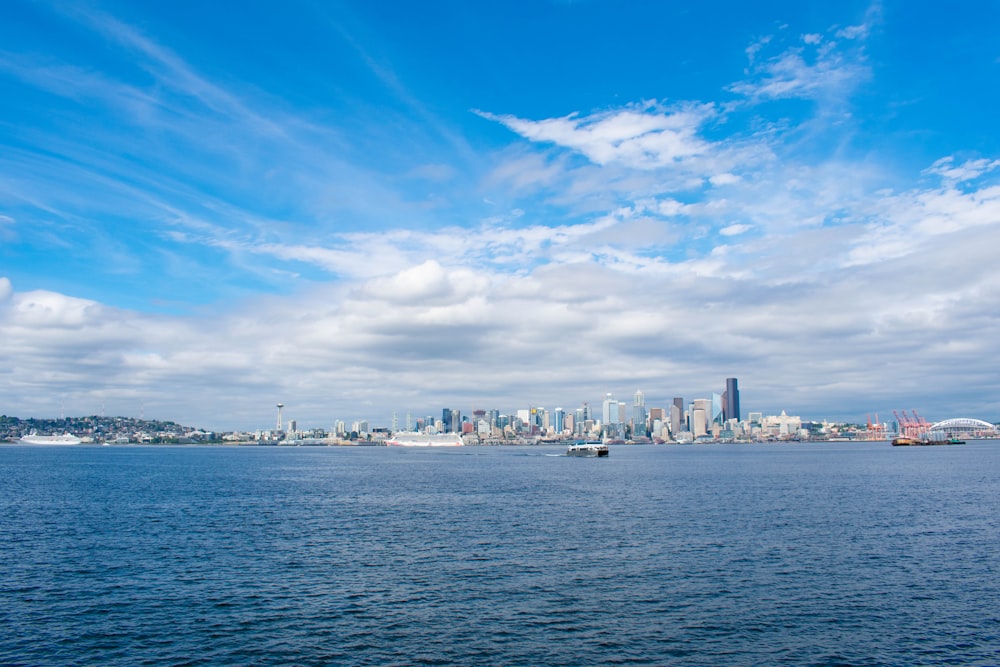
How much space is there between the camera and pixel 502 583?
55.3 m

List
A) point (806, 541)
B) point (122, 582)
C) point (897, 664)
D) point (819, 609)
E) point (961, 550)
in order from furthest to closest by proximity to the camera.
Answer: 1. point (806, 541)
2. point (961, 550)
3. point (122, 582)
4. point (819, 609)
5. point (897, 664)

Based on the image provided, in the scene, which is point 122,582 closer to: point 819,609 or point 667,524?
point 819,609

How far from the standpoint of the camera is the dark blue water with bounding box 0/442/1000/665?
40688 mm

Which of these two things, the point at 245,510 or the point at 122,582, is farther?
the point at 245,510

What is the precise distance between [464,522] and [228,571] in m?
33.9

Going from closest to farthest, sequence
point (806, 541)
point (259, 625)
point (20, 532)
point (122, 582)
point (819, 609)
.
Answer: point (259, 625), point (819, 609), point (122, 582), point (806, 541), point (20, 532)

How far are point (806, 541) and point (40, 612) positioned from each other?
69650 millimetres

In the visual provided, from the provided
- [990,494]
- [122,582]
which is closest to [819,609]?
[122,582]

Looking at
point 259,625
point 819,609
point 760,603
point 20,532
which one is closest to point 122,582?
point 259,625

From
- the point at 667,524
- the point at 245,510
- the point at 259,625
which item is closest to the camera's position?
the point at 259,625

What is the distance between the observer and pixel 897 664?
37969 millimetres

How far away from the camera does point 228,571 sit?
5944cm

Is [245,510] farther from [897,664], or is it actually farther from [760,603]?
[897,664]

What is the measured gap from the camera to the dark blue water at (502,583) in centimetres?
4069
